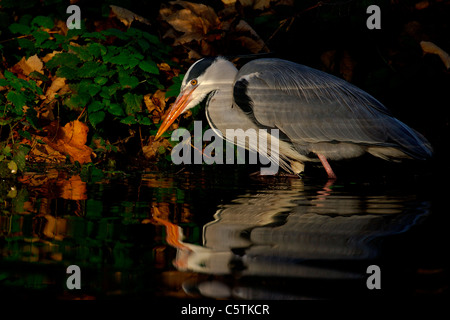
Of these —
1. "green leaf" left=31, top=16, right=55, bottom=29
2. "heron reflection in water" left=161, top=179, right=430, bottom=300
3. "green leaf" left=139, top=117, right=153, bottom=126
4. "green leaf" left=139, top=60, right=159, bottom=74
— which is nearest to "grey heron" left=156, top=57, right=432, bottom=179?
"green leaf" left=139, top=60, right=159, bottom=74

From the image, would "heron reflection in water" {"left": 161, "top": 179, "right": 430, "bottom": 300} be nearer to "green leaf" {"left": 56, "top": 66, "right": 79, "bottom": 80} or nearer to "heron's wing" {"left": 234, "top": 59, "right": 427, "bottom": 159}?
"heron's wing" {"left": 234, "top": 59, "right": 427, "bottom": 159}

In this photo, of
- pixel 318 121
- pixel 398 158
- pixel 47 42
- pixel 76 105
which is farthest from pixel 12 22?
pixel 398 158

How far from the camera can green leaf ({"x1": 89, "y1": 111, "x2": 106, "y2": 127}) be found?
680 cm

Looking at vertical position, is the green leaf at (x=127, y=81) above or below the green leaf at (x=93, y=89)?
above

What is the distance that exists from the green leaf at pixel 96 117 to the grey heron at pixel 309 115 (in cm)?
120

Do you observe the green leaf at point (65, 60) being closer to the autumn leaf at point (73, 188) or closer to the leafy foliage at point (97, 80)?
the leafy foliage at point (97, 80)

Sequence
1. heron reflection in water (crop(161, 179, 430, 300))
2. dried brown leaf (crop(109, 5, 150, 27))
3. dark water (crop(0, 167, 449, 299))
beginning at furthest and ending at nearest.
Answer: dried brown leaf (crop(109, 5, 150, 27)) < heron reflection in water (crop(161, 179, 430, 300)) < dark water (crop(0, 167, 449, 299))

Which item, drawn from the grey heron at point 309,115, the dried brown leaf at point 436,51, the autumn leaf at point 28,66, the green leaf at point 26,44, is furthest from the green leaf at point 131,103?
the dried brown leaf at point 436,51

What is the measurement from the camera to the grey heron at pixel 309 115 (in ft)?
20.1

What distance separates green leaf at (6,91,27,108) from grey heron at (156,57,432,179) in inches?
69.0

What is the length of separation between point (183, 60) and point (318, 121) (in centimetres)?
237

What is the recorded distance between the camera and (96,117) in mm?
6836

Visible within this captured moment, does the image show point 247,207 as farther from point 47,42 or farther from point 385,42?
point 385,42

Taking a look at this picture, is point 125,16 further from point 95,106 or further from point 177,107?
point 177,107
